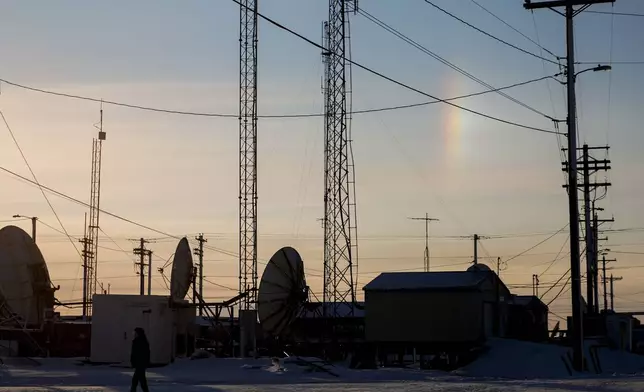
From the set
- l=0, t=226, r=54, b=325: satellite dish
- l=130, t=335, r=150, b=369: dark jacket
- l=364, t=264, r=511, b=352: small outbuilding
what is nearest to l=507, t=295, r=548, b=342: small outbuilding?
l=364, t=264, r=511, b=352: small outbuilding

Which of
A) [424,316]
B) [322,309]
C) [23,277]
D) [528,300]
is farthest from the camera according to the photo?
[528,300]

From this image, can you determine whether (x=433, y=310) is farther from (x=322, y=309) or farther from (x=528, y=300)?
(x=528, y=300)

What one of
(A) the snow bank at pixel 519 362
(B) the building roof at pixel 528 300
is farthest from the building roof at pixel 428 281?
(B) the building roof at pixel 528 300

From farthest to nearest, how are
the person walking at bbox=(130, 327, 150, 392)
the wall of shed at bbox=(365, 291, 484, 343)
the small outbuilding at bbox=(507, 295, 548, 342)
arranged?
the small outbuilding at bbox=(507, 295, 548, 342) → the wall of shed at bbox=(365, 291, 484, 343) → the person walking at bbox=(130, 327, 150, 392)

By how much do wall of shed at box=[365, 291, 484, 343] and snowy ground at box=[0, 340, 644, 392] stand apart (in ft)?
6.69

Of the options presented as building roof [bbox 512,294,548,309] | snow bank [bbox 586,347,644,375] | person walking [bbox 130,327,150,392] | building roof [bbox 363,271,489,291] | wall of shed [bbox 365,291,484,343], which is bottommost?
snow bank [bbox 586,347,644,375]

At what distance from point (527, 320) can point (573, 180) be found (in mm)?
29305

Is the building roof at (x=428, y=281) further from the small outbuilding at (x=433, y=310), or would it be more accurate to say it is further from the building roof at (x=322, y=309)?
the building roof at (x=322, y=309)

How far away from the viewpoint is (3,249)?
4722cm

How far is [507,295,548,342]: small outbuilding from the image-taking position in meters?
62.9

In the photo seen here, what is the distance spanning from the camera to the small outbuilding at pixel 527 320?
6294cm

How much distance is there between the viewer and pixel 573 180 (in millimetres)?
39188

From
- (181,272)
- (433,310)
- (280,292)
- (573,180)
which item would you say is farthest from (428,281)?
(573,180)

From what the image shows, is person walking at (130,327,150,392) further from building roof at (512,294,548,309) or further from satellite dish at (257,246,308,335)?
building roof at (512,294,548,309)
